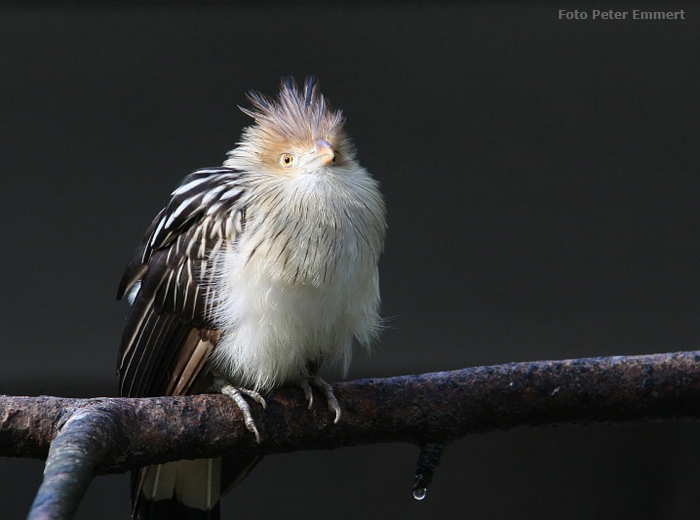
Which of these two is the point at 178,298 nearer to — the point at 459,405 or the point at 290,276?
the point at 290,276

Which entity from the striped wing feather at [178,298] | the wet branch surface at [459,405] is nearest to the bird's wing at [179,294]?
the striped wing feather at [178,298]

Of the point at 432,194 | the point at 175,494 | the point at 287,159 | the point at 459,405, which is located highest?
the point at 287,159

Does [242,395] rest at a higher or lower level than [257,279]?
lower

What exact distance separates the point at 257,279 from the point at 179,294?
0.20 meters

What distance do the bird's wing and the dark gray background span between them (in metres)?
1.18

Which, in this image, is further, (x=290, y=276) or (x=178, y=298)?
(x=178, y=298)

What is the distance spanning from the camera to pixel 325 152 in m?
2.05

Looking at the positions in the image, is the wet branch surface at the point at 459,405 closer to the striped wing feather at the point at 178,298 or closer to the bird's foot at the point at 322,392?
the bird's foot at the point at 322,392

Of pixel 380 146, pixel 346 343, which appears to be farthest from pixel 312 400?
pixel 380 146

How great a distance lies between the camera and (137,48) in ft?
10.4

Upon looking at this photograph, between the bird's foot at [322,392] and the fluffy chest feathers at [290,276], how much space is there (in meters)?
0.03

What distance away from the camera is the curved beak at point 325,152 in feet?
6.70

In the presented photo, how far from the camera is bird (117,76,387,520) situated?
6.45 feet

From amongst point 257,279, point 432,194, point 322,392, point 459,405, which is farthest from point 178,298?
point 432,194
